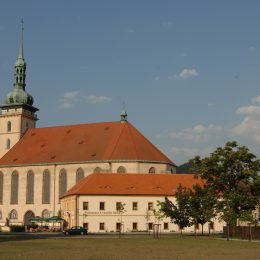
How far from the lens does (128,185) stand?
82.4 meters

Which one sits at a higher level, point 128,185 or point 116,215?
point 128,185

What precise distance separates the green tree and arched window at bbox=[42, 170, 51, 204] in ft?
150

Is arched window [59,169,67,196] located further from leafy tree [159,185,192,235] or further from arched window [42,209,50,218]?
leafy tree [159,185,192,235]

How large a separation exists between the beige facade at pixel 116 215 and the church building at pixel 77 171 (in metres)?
0.14

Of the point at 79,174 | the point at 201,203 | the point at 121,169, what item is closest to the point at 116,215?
the point at 121,169

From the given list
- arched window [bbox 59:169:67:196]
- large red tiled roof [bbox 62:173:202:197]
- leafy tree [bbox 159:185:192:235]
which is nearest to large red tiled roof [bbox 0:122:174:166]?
arched window [bbox 59:169:67:196]

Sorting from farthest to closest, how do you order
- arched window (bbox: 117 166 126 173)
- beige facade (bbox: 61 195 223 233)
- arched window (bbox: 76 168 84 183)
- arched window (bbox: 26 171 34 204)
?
arched window (bbox: 26 171 34 204) < arched window (bbox: 76 168 84 183) < arched window (bbox: 117 166 126 173) < beige facade (bbox: 61 195 223 233)

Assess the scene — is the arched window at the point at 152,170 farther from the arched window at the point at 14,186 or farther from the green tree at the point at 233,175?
the green tree at the point at 233,175

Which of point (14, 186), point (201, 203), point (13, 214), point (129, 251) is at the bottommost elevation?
point (129, 251)

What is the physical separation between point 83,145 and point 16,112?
748 inches

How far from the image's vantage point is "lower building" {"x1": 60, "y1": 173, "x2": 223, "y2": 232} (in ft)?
261

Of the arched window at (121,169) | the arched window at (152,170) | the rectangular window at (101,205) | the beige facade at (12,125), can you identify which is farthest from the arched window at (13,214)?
the rectangular window at (101,205)

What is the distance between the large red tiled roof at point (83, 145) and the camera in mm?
95562

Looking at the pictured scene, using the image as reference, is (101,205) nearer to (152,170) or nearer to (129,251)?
(152,170)
